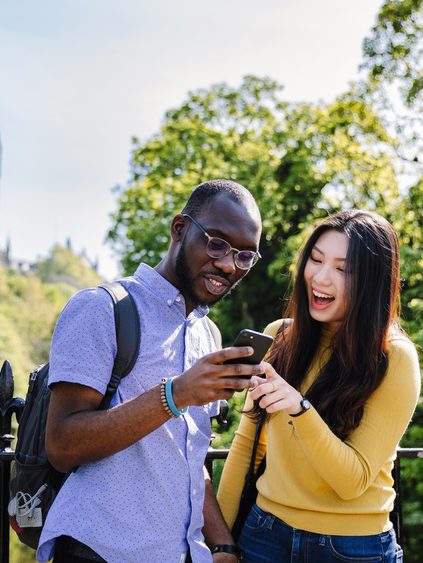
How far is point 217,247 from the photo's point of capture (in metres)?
2.45

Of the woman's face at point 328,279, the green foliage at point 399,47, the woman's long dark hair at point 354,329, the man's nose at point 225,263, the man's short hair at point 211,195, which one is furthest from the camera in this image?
the green foliage at point 399,47

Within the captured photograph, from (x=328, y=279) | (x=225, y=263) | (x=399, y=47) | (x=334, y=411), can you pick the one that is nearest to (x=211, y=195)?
(x=225, y=263)

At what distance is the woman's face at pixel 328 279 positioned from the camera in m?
2.83

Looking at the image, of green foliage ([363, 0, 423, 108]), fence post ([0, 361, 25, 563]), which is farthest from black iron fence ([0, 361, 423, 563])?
green foliage ([363, 0, 423, 108])

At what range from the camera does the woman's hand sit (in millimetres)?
2434

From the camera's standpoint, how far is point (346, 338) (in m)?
2.81

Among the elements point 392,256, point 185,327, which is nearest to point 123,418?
point 185,327

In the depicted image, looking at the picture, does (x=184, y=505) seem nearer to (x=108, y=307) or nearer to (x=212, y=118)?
(x=108, y=307)

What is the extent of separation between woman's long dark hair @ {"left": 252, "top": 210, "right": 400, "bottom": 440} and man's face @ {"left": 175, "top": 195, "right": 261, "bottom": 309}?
51cm

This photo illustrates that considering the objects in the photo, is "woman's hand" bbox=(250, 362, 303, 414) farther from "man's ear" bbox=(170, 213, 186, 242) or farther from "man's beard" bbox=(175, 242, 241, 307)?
"man's ear" bbox=(170, 213, 186, 242)

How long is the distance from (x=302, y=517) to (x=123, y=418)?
92 centimetres

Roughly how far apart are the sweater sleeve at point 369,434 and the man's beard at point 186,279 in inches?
19.4

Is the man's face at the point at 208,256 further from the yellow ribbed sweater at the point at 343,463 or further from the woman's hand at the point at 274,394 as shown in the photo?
the yellow ribbed sweater at the point at 343,463

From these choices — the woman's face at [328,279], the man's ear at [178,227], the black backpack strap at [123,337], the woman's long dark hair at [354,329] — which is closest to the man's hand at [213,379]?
the black backpack strap at [123,337]
